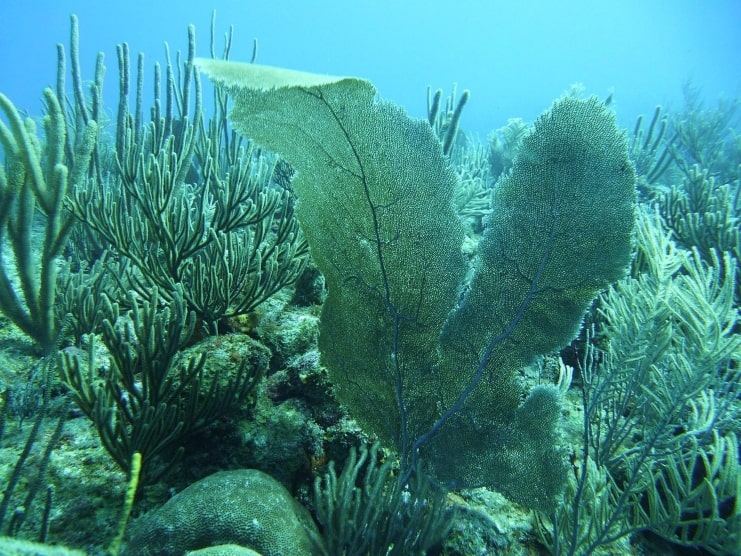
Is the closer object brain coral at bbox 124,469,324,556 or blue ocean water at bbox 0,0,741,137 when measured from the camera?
brain coral at bbox 124,469,324,556

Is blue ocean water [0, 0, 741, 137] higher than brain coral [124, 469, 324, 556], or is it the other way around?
blue ocean water [0, 0, 741, 137]

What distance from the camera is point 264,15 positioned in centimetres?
16625

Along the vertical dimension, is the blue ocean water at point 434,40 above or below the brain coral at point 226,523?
above

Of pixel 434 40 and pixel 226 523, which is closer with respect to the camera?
pixel 226 523

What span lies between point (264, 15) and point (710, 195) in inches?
7900

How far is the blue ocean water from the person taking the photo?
12300 centimetres

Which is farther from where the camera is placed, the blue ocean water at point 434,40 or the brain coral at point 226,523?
the blue ocean water at point 434,40

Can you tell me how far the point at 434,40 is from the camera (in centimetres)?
18300

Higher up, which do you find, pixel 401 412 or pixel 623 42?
pixel 623 42

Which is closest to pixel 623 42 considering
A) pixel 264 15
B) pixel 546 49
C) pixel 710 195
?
pixel 546 49

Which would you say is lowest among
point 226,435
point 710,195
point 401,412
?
point 226,435

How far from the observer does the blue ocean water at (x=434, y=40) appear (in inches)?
4843

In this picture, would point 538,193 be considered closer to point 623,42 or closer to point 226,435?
point 226,435

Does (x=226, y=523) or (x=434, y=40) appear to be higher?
(x=434, y=40)
